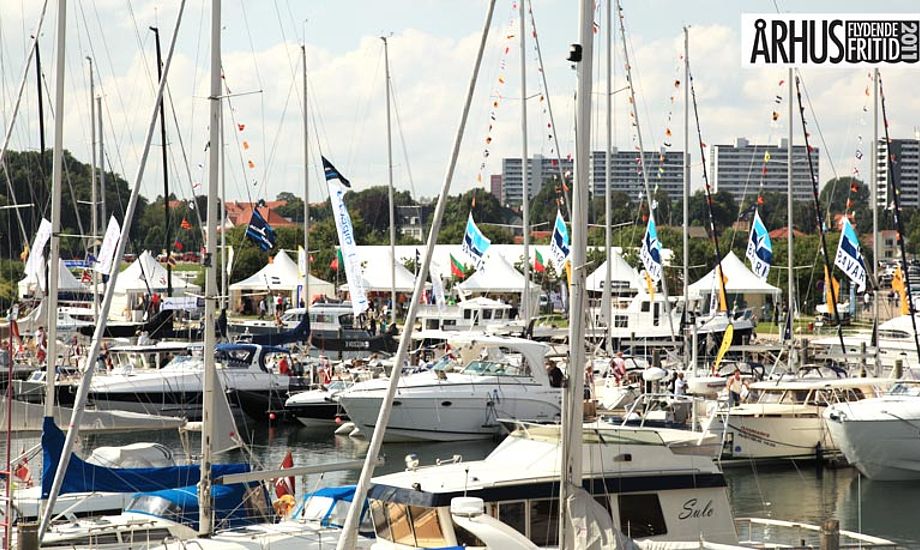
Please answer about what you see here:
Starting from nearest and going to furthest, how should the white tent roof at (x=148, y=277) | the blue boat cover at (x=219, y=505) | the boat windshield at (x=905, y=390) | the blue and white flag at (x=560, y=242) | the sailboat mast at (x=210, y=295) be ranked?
the sailboat mast at (x=210, y=295) → the blue boat cover at (x=219, y=505) → the boat windshield at (x=905, y=390) → the blue and white flag at (x=560, y=242) → the white tent roof at (x=148, y=277)

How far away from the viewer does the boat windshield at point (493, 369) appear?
4047 cm

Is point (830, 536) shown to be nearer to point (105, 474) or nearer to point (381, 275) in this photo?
point (105, 474)

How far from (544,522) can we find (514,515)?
434 mm

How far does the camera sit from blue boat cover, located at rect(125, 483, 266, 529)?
22.4 m

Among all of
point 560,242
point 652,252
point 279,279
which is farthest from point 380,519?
point 279,279

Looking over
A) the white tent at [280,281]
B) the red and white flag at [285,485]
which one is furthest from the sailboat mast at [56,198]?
the white tent at [280,281]

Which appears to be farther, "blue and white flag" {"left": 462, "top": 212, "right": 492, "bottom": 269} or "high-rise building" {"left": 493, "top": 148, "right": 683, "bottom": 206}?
"high-rise building" {"left": 493, "top": 148, "right": 683, "bottom": 206}

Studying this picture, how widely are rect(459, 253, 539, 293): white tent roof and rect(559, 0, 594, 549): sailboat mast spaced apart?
168 feet

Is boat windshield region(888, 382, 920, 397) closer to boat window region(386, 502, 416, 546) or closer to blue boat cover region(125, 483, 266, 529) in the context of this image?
blue boat cover region(125, 483, 266, 529)

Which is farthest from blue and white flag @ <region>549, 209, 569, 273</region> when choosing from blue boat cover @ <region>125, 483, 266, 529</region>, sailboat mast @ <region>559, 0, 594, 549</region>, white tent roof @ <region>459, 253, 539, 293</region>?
sailboat mast @ <region>559, 0, 594, 549</region>

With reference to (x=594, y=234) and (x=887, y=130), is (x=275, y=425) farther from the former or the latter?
(x=594, y=234)

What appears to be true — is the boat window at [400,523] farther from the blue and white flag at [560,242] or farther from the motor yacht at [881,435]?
the blue and white flag at [560,242]

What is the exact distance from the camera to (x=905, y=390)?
3475 cm

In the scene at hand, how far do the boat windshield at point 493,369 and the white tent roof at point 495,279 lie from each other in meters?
26.5
